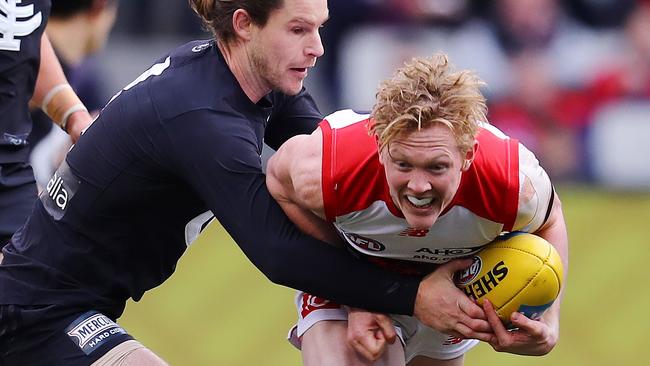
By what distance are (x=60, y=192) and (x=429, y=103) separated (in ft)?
4.44

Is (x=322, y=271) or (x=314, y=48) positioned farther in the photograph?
(x=314, y=48)

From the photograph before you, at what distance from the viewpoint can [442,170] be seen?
13.3 feet

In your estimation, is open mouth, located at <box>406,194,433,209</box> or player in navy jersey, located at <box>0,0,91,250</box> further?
player in navy jersey, located at <box>0,0,91,250</box>

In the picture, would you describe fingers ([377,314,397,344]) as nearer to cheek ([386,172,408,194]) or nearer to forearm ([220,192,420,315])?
forearm ([220,192,420,315])

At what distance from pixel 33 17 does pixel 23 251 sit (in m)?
1.06

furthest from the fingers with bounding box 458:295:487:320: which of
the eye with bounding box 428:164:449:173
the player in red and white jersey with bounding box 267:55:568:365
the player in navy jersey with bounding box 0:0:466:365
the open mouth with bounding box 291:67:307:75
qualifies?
the open mouth with bounding box 291:67:307:75

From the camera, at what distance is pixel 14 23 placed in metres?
5.21

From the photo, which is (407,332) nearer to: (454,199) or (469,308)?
(469,308)

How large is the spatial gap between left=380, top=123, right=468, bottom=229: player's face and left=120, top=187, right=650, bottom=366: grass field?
144 inches

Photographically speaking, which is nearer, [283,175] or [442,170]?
[442,170]

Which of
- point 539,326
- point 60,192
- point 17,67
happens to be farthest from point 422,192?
point 17,67

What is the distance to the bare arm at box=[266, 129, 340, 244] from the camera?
4.32m

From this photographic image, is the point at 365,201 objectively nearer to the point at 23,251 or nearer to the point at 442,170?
the point at 442,170

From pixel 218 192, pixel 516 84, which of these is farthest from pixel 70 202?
pixel 516 84
